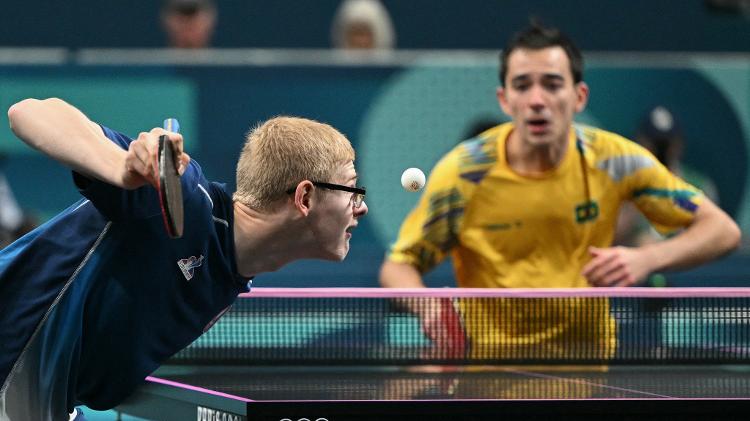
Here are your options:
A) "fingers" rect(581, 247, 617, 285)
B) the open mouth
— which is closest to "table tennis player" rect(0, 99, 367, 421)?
"fingers" rect(581, 247, 617, 285)

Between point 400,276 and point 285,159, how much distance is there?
72.4 inches

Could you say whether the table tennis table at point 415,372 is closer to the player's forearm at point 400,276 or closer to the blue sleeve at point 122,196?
the player's forearm at point 400,276

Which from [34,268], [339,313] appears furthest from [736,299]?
[34,268]

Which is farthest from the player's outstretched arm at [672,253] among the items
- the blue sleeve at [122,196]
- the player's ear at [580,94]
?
the blue sleeve at [122,196]

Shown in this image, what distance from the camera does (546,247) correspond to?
17.9 ft

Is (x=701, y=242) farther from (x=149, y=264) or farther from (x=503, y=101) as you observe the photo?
(x=149, y=264)

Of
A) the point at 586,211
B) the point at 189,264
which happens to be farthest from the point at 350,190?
the point at 586,211

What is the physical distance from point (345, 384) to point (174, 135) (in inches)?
53.9

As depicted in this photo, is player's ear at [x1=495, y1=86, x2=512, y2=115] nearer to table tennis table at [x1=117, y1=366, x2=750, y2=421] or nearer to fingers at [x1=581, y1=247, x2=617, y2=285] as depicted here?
fingers at [x1=581, y1=247, x2=617, y2=285]

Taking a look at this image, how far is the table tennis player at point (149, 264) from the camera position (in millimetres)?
3490

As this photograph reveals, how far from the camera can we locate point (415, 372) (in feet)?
14.3

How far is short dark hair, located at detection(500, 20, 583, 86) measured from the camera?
220 inches

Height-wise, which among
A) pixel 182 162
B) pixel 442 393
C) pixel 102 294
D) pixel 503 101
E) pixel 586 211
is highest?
pixel 503 101

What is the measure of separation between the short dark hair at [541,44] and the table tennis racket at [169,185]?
2.81m
